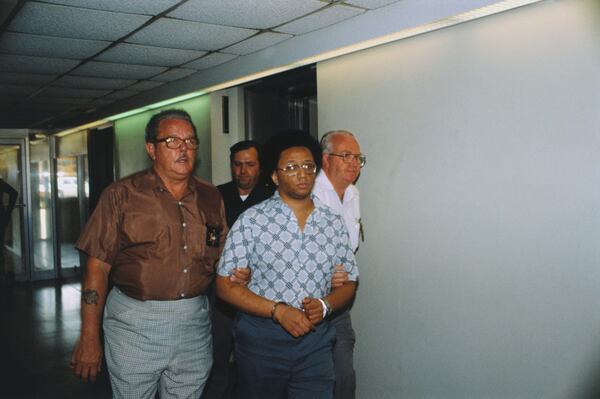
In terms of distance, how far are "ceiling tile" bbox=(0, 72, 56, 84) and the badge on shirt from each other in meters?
3.74

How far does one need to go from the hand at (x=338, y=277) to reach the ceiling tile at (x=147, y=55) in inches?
106

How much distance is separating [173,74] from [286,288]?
3710 millimetres

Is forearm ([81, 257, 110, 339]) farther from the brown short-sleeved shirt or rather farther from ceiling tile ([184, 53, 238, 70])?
ceiling tile ([184, 53, 238, 70])

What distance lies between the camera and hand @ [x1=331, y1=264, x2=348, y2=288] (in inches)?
94.1

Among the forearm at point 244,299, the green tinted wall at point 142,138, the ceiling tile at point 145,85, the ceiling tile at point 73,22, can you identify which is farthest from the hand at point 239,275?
the ceiling tile at point 145,85

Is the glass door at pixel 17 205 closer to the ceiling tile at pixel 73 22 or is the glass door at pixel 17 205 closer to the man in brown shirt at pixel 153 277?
the ceiling tile at pixel 73 22

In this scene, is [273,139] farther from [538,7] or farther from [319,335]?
[538,7]

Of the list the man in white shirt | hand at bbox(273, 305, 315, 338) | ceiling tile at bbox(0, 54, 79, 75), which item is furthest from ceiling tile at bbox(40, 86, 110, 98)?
hand at bbox(273, 305, 315, 338)

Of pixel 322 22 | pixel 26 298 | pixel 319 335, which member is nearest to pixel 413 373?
pixel 319 335

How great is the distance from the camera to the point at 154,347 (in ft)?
7.68

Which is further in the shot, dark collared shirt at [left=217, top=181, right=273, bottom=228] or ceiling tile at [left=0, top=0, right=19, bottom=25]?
dark collared shirt at [left=217, top=181, right=273, bottom=228]

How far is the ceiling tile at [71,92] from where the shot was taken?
20.0ft

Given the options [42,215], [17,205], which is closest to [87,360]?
[17,205]

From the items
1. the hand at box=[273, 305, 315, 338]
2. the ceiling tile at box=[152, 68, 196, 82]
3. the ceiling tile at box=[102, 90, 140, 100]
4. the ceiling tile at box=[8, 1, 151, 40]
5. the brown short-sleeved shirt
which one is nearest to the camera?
the hand at box=[273, 305, 315, 338]
